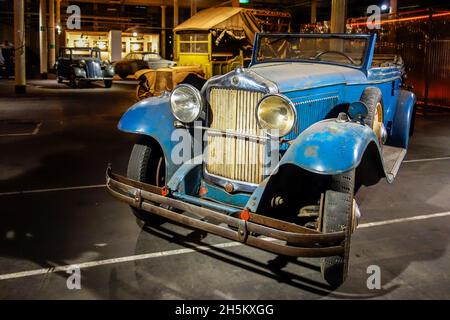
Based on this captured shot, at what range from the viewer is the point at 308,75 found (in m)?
4.07

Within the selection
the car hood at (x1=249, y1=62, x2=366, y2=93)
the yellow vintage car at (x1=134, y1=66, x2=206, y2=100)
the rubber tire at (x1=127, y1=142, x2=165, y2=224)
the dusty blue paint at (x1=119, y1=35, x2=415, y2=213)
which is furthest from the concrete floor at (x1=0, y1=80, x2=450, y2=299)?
the yellow vintage car at (x1=134, y1=66, x2=206, y2=100)

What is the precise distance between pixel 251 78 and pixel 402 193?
2918 mm

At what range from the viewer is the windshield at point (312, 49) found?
5.15 metres

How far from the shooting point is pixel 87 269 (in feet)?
11.6

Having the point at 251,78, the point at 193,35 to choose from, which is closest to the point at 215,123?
the point at 251,78

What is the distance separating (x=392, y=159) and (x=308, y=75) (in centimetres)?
182

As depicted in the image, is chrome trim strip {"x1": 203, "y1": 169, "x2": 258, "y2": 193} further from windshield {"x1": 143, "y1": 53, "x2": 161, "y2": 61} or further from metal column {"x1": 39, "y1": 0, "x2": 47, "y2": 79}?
metal column {"x1": 39, "y1": 0, "x2": 47, "y2": 79}

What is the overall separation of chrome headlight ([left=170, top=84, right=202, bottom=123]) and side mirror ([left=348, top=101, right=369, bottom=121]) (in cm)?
123

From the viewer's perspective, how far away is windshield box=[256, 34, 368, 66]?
5.15 metres

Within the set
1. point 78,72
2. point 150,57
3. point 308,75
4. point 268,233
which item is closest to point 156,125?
point 308,75

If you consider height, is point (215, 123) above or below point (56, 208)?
above

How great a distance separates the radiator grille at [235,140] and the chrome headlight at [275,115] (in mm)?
147

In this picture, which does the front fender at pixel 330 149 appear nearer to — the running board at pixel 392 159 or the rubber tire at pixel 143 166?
the running board at pixel 392 159
